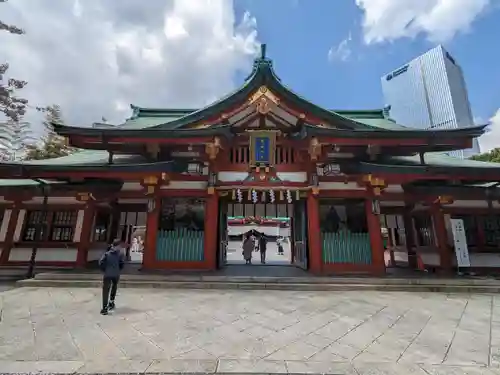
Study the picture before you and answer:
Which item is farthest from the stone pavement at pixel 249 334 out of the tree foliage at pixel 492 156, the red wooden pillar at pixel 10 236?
the tree foliage at pixel 492 156

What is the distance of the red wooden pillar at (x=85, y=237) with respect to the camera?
12016mm

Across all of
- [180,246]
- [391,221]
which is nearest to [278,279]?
[180,246]

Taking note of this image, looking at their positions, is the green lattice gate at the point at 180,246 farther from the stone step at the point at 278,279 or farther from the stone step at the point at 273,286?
the stone step at the point at 273,286

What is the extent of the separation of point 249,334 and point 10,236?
505 inches

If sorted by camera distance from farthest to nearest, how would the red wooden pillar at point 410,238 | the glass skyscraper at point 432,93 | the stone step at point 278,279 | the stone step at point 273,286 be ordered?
the glass skyscraper at point 432,93 → the red wooden pillar at point 410,238 → the stone step at point 278,279 → the stone step at point 273,286

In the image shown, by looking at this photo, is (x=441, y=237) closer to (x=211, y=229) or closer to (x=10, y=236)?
(x=211, y=229)

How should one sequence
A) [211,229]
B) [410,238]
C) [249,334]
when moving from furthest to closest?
[410,238], [211,229], [249,334]

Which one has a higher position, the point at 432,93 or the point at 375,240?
the point at 432,93

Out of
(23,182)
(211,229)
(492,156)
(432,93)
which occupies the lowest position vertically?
(211,229)

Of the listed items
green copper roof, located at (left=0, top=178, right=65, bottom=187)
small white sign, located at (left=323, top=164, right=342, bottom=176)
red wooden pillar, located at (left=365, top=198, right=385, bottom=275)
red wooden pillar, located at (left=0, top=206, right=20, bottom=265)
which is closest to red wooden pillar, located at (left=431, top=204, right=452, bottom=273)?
red wooden pillar, located at (left=365, top=198, right=385, bottom=275)

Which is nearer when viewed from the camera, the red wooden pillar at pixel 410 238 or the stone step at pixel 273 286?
the stone step at pixel 273 286

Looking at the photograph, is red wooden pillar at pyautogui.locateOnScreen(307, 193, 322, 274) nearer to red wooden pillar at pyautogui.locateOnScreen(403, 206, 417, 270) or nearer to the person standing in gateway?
red wooden pillar at pyautogui.locateOnScreen(403, 206, 417, 270)

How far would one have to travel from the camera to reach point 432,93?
96.5m

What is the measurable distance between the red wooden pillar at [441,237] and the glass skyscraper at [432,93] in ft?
307
